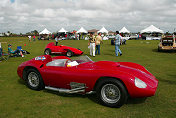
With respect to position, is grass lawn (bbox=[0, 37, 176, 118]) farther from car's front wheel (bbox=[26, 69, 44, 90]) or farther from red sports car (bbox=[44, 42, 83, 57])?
red sports car (bbox=[44, 42, 83, 57])

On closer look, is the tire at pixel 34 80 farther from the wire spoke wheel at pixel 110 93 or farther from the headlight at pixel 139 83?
the headlight at pixel 139 83

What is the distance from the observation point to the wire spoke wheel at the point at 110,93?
11.8ft

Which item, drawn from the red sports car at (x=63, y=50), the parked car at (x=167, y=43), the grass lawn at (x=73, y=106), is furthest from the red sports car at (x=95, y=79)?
the parked car at (x=167, y=43)

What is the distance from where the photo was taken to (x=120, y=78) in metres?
3.51

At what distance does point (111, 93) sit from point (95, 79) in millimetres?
515

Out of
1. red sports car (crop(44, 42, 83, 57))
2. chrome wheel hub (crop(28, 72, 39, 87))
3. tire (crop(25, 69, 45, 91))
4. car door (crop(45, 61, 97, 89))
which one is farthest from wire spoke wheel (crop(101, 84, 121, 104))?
red sports car (crop(44, 42, 83, 57))

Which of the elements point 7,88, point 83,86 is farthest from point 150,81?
point 7,88

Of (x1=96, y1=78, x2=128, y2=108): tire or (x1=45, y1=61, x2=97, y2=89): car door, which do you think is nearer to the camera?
(x1=96, y1=78, x2=128, y2=108): tire

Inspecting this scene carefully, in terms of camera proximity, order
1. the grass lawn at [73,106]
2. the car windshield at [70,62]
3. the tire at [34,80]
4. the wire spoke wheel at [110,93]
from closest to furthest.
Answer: the grass lawn at [73,106]
the wire spoke wheel at [110,93]
the car windshield at [70,62]
the tire at [34,80]

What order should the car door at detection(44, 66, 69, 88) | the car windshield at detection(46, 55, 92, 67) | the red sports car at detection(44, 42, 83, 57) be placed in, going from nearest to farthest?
the car door at detection(44, 66, 69, 88), the car windshield at detection(46, 55, 92, 67), the red sports car at detection(44, 42, 83, 57)

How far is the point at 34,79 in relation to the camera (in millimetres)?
4902

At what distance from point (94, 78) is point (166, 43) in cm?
1374

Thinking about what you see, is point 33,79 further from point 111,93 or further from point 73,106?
point 111,93

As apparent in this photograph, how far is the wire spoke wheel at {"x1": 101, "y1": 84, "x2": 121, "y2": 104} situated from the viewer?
11.8ft
